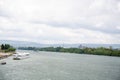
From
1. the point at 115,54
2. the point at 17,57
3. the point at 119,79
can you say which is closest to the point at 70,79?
the point at 119,79

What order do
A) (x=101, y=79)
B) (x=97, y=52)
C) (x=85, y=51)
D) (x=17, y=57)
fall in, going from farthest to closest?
(x=85, y=51)
(x=97, y=52)
(x=17, y=57)
(x=101, y=79)

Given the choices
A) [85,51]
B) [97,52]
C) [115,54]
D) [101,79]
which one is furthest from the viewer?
[85,51]

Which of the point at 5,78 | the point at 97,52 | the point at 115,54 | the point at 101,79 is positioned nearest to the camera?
the point at 5,78

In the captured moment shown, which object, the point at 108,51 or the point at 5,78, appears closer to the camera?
the point at 5,78

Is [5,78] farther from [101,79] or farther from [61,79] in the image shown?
[101,79]

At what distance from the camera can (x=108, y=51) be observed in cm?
16312

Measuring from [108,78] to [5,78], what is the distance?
58.7 ft

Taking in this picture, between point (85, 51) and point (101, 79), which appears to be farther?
point (85, 51)

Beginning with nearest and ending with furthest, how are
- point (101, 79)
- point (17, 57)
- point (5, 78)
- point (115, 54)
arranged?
point (5, 78) → point (101, 79) → point (17, 57) → point (115, 54)

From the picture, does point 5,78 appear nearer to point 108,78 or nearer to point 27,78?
point 27,78

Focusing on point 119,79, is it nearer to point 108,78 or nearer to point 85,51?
point 108,78

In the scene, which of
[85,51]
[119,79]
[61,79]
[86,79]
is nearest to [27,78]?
[61,79]

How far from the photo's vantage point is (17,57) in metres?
96.9

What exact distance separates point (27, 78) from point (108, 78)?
47.1ft
